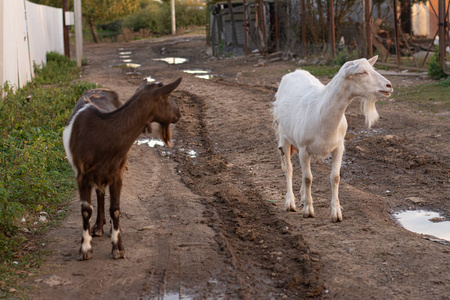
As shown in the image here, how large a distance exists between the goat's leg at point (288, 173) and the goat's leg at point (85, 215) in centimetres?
232

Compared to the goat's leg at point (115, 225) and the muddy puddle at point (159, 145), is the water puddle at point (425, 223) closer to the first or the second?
the goat's leg at point (115, 225)

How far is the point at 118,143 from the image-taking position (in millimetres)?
4758

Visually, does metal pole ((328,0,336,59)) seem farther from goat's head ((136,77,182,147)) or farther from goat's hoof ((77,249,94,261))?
goat's hoof ((77,249,94,261))

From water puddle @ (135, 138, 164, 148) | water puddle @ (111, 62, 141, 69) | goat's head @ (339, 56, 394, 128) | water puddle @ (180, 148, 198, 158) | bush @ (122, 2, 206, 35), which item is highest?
bush @ (122, 2, 206, 35)

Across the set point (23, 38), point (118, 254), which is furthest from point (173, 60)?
point (118, 254)

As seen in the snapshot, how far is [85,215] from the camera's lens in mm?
4828

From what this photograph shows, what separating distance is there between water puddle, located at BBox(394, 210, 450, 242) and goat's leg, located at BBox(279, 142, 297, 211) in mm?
1142

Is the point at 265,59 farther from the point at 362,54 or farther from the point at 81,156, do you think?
the point at 81,156

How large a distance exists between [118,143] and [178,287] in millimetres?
1366

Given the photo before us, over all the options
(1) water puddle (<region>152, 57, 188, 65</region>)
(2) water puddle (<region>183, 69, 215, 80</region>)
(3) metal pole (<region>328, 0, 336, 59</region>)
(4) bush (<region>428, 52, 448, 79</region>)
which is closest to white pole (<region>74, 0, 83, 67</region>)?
(1) water puddle (<region>152, 57, 188, 65</region>)

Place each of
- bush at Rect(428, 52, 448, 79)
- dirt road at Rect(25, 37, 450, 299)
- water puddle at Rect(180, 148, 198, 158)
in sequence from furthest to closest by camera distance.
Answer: bush at Rect(428, 52, 448, 79), water puddle at Rect(180, 148, 198, 158), dirt road at Rect(25, 37, 450, 299)

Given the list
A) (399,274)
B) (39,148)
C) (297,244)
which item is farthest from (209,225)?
(39,148)

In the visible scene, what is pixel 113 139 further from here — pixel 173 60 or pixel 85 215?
pixel 173 60

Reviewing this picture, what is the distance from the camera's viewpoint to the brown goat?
4.74 m
